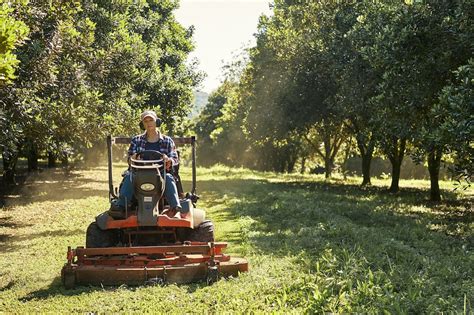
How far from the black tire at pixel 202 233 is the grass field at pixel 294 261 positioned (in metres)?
1.14

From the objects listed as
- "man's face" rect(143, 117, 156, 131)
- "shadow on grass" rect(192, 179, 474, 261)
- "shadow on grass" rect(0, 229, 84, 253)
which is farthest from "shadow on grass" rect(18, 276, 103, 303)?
"shadow on grass" rect(0, 229, 84, 253)

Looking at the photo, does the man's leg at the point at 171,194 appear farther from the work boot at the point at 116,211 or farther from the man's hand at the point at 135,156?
the work boot at the point at 116,211

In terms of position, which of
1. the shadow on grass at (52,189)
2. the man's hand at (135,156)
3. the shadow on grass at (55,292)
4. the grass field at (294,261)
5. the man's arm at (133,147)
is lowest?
the shadow on grass at (55,292)

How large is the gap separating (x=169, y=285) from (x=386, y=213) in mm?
11739

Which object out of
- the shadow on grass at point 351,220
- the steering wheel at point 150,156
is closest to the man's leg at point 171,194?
the steering wheel at point 150,156

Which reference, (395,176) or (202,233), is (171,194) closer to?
(202,233)

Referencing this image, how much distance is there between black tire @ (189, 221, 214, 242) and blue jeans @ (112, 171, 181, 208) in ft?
2.69

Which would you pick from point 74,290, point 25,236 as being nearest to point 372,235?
point 74,290

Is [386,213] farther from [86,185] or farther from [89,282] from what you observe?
[86,185]

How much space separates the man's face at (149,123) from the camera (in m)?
10.9

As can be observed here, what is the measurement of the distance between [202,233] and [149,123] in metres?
2.41

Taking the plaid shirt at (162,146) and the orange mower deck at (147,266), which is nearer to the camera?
the orange mower deck at (147,266)

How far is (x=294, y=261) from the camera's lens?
10.9 m

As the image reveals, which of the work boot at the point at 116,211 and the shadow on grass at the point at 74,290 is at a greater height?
the work boot at the point at 116,211
